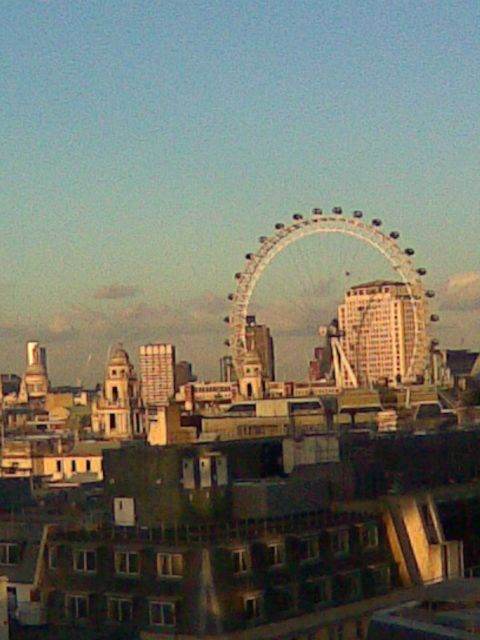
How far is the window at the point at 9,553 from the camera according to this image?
42.9 metres

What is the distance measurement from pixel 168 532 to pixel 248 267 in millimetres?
89171

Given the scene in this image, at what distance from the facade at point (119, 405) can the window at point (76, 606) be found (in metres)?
88.7

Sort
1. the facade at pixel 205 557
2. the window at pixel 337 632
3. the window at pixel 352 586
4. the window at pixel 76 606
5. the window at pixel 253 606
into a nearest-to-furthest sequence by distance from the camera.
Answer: the facade at pixel 205 557 → the window at pixel 253 606 → the window at pixel 76 606 → the window at pixel 337 632 → the window at pixel 352 586

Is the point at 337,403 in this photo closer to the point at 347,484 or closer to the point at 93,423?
the point at 93,423

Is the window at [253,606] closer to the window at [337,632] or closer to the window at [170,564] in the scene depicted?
the window at [170,564]

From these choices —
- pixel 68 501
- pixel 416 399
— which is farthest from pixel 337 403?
pixel 68 501

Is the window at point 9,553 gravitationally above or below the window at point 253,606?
above

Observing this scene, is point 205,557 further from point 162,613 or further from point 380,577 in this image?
point 380,577

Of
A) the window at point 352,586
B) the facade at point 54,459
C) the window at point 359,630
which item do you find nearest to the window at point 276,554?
the window at point 352,586

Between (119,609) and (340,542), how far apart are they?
5803 millimetres

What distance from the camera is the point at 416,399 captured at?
441 feet

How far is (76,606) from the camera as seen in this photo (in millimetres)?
40094

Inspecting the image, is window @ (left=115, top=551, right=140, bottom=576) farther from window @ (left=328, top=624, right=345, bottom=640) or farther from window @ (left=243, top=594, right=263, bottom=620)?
window @ (left=328, top=624, right=345, bottom=640)

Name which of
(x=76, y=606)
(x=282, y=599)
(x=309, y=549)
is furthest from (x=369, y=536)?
(x=76, y=606)
